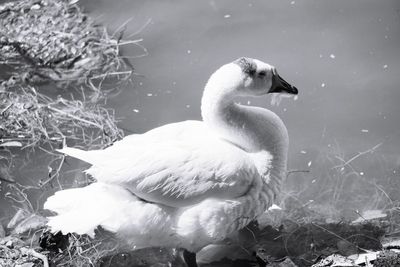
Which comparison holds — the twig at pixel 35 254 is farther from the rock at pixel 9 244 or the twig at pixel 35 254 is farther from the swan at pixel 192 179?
the swan at pixel 192 179

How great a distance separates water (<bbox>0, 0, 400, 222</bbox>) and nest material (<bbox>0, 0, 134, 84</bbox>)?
0.18 m

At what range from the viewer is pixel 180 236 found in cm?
346

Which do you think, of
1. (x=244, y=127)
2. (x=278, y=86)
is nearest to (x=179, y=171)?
(x=244, y=127)

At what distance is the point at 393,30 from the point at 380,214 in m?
2.33

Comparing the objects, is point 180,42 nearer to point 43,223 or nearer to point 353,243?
point 43,223

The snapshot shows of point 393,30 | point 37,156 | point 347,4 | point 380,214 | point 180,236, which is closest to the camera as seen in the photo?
point 180,236

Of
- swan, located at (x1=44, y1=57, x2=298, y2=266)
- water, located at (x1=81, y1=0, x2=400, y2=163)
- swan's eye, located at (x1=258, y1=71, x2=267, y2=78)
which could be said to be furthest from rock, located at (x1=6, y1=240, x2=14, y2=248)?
swan's eye, located at (x1=258, y1=71, x2=267, y2=78)

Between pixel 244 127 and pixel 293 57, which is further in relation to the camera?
pixel 293 57

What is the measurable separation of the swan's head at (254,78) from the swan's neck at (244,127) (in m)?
0.09

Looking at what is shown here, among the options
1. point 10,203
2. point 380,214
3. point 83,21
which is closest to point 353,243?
point 380,214

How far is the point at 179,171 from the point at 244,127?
555 millimetres

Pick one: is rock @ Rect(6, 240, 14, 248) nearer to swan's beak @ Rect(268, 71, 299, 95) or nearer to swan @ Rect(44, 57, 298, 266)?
swan @ Rect(44, 57, 298, 266)

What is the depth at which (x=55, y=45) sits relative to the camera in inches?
229

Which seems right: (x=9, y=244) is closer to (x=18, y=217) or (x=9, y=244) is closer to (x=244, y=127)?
(x=18, y=217)
